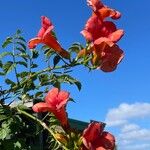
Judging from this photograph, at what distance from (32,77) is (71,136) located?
26.8 inches

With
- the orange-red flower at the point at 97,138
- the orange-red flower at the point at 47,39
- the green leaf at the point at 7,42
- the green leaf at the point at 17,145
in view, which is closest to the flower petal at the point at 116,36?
the orange-red flower at the point at 47,39

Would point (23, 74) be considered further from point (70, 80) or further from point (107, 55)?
point (107, 55)

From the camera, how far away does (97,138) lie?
271 cm

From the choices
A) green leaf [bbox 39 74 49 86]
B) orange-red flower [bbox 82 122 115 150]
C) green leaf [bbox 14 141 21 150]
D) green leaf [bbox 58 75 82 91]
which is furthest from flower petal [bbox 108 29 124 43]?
green leaf [bbox 14 141 21 150]

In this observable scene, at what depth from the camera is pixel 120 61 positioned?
2.99m

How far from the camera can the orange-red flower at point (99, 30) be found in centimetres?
292

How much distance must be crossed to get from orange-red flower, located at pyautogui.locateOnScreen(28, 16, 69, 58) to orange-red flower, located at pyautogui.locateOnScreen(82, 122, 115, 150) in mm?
609

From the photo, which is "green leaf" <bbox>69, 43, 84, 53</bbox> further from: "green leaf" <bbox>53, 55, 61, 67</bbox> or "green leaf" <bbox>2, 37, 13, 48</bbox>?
"green leaf" <bbox>2, 37, 13, 48</bbox>

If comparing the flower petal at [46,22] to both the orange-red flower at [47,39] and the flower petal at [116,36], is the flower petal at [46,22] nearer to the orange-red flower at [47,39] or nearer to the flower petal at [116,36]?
the orange-red flower at [47,39]

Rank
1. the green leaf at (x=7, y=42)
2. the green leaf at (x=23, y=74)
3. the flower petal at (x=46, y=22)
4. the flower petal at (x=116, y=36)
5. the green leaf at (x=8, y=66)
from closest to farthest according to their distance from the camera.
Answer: the flower petal at (x=116, y=36) < the flower petal at (x=46, y=22) < the green leaf at (x=23, y=74) < the green leaf at (x=8, y=66) < the green leaf at (x=7, y=42)

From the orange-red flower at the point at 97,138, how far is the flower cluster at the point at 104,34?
1.32 feet

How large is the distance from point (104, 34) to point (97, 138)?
1.84 ft

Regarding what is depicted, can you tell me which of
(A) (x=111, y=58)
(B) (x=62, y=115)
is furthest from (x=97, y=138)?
(A) (x=111, y=58)

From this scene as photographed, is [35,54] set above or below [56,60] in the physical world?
above
